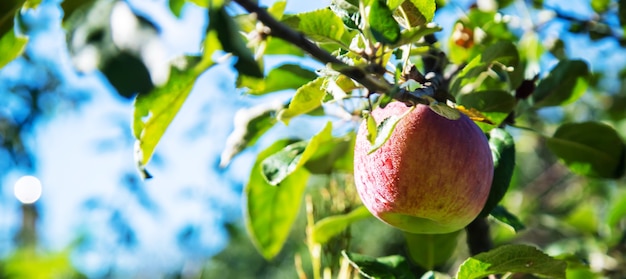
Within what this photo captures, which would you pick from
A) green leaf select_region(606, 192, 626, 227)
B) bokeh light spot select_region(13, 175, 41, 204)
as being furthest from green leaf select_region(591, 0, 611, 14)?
bokeh light spot select_region(13, 175, 41, 204)

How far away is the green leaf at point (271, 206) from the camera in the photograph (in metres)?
0.92

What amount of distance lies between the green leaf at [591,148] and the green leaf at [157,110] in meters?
0.49

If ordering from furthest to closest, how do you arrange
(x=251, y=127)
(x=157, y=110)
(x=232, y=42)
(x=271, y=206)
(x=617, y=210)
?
(x=617, y=210), (x=271, y=206), (x=251, y=127), (x=157, y=110), (x=232, y=42)

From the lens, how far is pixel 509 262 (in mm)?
674

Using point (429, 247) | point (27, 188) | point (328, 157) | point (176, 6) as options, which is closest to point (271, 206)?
point (328, 157)

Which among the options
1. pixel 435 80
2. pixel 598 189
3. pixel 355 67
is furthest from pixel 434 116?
pixel 598 189

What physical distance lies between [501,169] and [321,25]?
0.79ft

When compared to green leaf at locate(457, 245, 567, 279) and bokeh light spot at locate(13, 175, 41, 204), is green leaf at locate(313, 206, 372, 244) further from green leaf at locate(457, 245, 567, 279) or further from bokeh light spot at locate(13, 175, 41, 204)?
bokeh light spot at locate(13, 175, 41, 204)

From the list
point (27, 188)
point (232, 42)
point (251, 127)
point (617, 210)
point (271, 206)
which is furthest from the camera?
point (27, 188)

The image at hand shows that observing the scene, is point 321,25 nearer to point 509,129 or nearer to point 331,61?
point 331,61

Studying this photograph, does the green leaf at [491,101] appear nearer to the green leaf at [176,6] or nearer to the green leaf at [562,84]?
the green leaf at [562,84]

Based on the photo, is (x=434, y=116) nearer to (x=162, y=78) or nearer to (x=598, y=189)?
(x=162, y=78)

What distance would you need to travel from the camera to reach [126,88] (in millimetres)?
383

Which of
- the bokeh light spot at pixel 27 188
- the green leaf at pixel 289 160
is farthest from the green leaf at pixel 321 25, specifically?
the bokeh light spot at pixel 27 188
